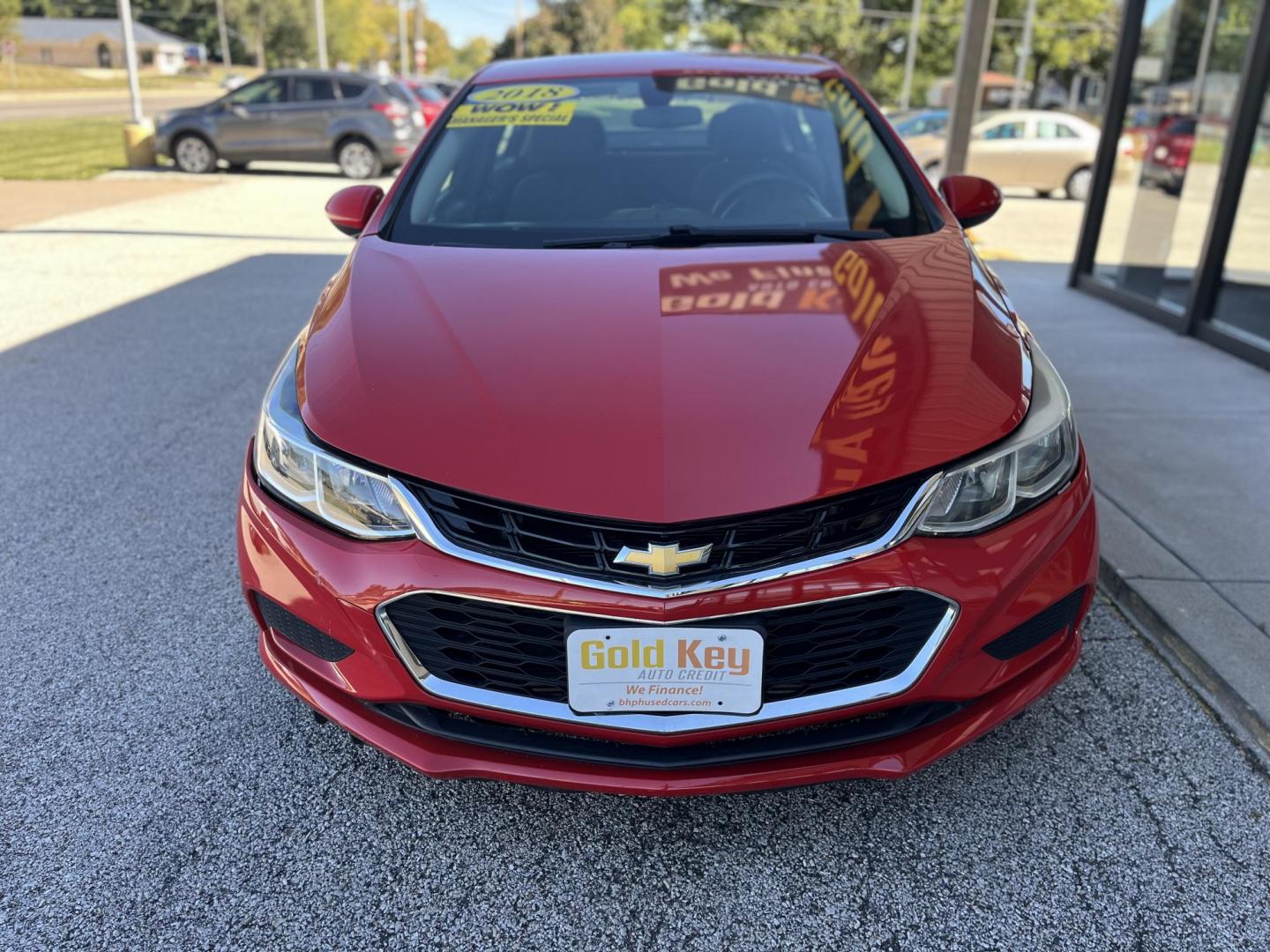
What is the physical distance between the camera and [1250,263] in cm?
595

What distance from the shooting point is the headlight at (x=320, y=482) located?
1840 millimetres

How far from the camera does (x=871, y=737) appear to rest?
1829mm

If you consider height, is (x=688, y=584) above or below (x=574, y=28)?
below

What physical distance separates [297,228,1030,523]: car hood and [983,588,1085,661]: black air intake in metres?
0.36

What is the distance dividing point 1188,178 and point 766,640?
6.42 meters

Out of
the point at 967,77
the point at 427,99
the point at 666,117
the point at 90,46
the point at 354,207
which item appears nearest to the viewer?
the point at 354,207

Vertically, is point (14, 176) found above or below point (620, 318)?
below

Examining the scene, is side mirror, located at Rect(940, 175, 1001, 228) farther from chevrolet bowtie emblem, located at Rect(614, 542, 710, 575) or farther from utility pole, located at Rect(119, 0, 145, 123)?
utility pole, located at Rect(119, 0, 145, 123)

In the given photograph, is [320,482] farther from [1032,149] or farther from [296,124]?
[1032,149]

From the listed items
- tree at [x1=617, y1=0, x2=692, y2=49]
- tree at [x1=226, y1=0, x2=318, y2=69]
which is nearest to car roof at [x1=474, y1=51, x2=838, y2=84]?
tree at [x1=617, y1=0, x2=692, y2=49]

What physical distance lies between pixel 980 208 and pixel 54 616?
3060 mm

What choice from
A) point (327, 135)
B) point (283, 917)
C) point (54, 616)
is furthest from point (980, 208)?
point (327, 135)

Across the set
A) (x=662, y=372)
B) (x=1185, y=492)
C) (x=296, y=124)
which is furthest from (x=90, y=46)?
(x=662, y=372)

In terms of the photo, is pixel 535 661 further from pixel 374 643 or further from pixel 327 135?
pixel 327 135
